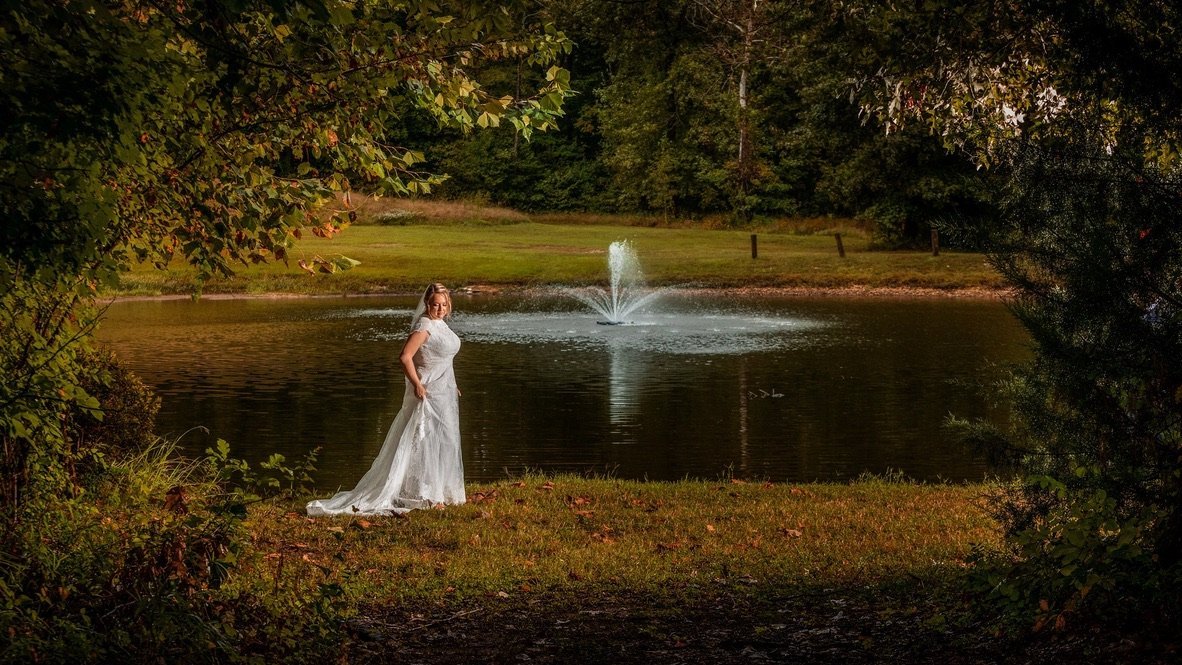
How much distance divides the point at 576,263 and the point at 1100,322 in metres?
45.9

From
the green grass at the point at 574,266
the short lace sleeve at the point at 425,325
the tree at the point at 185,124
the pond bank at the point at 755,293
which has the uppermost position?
the tree at the point at 185,124

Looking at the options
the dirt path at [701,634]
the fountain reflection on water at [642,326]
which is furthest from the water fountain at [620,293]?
the dirt path at [701,634]

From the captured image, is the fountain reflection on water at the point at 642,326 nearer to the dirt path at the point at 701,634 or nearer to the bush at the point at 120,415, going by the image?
the bush at the point at 120,415

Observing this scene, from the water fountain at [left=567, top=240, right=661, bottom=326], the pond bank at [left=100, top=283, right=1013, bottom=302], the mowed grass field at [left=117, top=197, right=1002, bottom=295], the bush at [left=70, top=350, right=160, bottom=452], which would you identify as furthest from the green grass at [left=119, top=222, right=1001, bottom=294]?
the bush at [left=70, top=350, right=160, bottom=452]

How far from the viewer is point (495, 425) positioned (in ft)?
62.4

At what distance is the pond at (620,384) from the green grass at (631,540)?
1.64 meters

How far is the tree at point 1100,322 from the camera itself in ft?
21.3

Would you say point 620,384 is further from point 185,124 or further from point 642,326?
point 185,124

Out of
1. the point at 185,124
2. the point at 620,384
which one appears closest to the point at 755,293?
the point at 620,384

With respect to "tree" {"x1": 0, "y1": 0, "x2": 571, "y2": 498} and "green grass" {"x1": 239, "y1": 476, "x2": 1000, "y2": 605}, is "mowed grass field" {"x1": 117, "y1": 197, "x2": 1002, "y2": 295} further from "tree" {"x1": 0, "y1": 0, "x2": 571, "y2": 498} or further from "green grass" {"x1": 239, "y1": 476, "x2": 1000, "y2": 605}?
"tree" {"x1": 0, "y1": 0, "x2": 571, "y2": 498}

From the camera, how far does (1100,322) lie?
680 centimetres

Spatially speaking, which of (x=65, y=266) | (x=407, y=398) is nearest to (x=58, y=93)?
(x=65, y=266)

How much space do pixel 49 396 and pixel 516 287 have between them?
135 feet

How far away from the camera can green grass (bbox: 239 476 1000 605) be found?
29.5 ft
